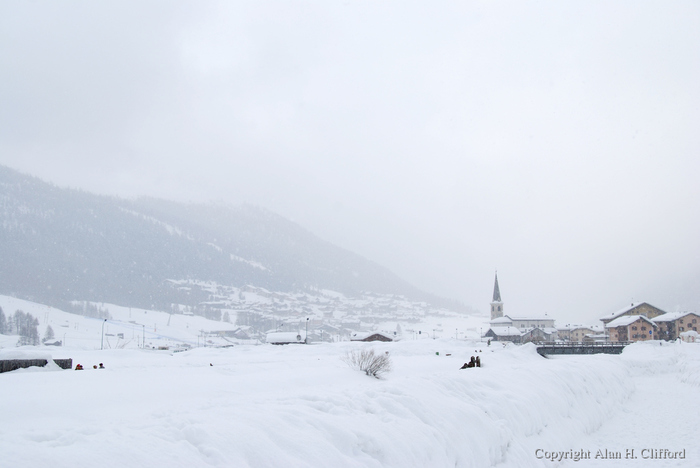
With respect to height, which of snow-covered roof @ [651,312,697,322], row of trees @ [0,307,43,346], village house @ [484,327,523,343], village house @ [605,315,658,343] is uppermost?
snow-covered roof @ [651,312,697,322]

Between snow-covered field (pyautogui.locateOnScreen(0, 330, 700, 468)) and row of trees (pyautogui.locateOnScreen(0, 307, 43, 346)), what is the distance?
12798 centimetres

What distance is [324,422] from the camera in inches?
348

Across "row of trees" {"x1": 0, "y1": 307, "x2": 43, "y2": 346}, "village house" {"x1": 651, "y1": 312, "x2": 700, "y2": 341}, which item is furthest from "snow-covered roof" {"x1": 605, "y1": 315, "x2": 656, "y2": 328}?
"row of trees" {"x1": 0, "y1": 307, "x2": 43, "y2": 346}

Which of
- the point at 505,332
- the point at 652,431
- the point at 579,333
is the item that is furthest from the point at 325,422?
the point at 579,333

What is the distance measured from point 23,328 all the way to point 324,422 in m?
162

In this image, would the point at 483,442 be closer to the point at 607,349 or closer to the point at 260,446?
the point at 260,446

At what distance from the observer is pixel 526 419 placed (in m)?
14.0

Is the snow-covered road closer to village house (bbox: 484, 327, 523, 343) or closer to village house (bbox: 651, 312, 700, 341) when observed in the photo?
village house (bbox: 651, 312, 700, 341)

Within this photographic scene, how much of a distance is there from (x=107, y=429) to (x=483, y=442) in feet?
25.1

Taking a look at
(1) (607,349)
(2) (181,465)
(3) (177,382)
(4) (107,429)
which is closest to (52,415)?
(4) (107,429)

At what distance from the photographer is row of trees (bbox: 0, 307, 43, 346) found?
13112 cm

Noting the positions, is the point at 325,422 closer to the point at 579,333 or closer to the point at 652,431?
the point at 652,431

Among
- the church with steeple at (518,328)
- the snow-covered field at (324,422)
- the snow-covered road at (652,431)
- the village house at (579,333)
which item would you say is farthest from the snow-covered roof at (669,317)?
the snow-covered field at (324,422)

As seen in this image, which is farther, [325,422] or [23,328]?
[23,328]
